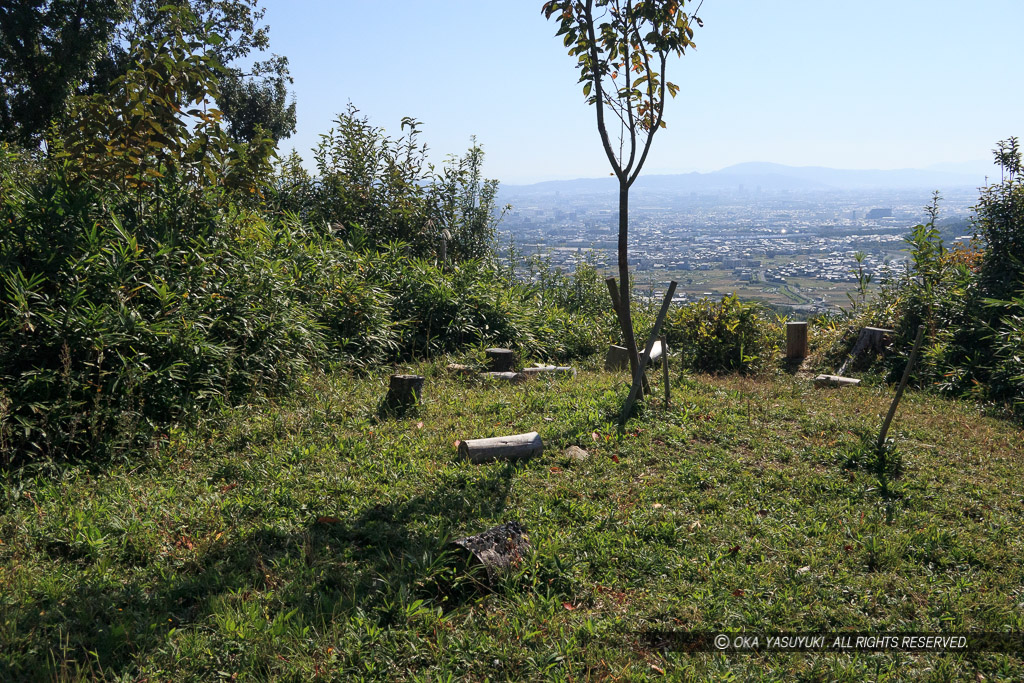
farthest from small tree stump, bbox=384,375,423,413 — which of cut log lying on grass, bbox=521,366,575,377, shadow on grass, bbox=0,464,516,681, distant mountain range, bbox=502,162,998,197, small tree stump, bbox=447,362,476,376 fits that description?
distant mountain range, bbox=502,162,998,197

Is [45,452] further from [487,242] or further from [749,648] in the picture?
[487,242]

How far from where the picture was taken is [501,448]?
17.1ft

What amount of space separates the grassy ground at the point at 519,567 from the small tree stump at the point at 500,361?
76.5 inches

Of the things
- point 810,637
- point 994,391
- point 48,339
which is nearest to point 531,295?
point 994,391

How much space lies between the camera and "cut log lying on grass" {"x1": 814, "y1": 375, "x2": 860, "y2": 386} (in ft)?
27.1

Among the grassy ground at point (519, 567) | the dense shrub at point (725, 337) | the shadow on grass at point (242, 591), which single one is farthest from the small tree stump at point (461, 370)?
the shadow on grass at point (242, 591)

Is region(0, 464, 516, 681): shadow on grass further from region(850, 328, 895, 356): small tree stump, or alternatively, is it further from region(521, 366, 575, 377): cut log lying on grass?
region(850, 328, 895, 356): small tree stump

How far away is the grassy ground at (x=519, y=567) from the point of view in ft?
9.65

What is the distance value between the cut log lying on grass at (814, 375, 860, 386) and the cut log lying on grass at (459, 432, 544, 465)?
4.87 m

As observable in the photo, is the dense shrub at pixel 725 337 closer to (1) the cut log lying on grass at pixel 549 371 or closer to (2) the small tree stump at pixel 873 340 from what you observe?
(2) the small tree stump at pixel 873 340

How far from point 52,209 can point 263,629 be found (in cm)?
446

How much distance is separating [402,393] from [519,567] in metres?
3.00

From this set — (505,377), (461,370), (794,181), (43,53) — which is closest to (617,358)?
(505,377)

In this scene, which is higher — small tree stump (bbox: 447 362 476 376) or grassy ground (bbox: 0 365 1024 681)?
small tree stump (bbox: 447 362 476 376)
